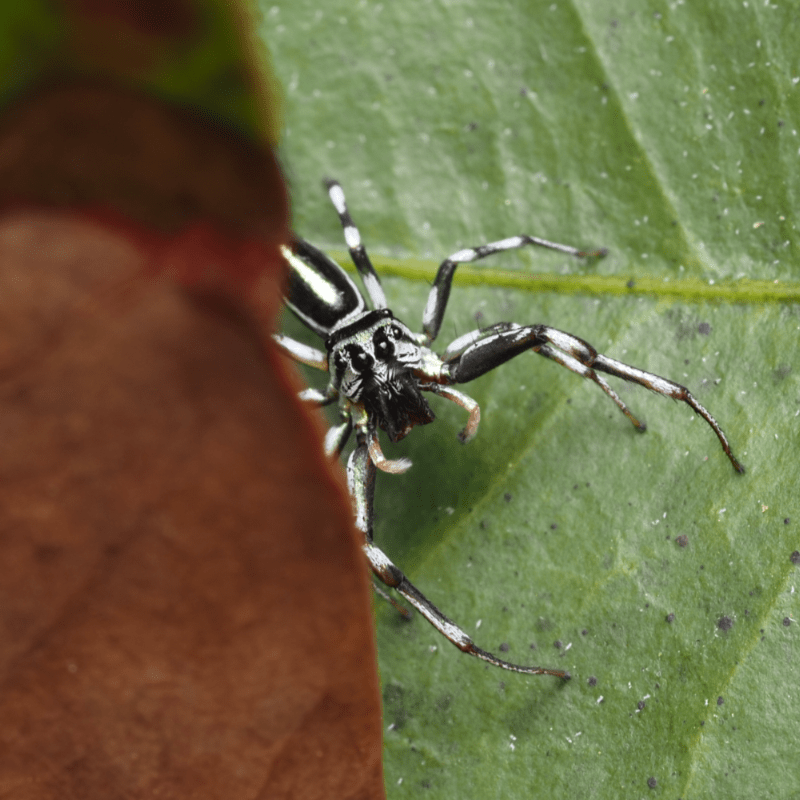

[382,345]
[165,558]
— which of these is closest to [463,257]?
[382,345]

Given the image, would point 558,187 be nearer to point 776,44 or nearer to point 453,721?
point 776,44

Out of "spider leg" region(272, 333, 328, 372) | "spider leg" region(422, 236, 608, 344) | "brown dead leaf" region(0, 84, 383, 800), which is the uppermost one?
"brown dead leaf" region(0, 84, 383, 800)

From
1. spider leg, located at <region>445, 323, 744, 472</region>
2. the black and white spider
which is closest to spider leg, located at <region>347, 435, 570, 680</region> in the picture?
the black and white spider

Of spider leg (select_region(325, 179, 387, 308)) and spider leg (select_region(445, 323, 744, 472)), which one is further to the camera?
spider leg (select_region(325, 179, 387, 308))

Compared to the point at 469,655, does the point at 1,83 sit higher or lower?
higher

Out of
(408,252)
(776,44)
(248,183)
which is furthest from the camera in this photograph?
(408,252)

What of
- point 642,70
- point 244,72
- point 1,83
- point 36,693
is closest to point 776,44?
point 642,70

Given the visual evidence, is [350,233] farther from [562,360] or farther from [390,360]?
[562,360]

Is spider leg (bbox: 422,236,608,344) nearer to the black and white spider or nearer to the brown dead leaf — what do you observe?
the black and white spider
